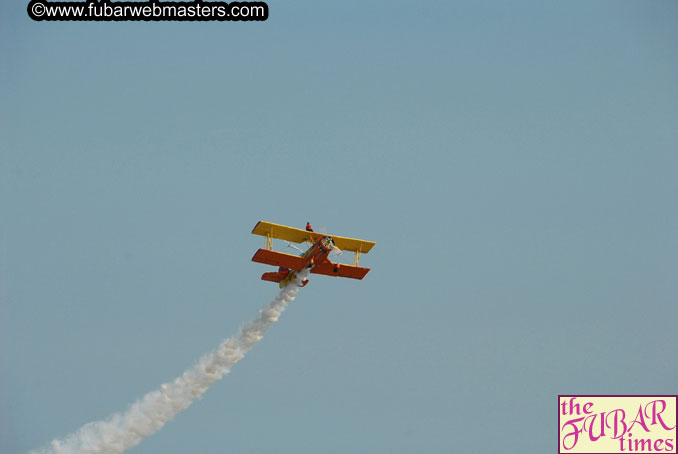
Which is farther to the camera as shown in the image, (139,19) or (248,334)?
(248,334)

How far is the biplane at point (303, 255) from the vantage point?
94250 millimetres

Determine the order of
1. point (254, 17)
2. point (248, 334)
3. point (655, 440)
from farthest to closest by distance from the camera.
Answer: point (248, 334) → point (254, 17) → point (655, 440)

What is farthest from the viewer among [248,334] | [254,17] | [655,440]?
[248,334]

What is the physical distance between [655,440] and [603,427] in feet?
10.0

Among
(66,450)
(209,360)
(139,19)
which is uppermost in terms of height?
(139,19)

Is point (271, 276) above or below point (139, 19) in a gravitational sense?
below

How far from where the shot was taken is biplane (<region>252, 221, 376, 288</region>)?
309 feet

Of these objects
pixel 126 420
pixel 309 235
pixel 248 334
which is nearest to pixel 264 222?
pixel 309 235

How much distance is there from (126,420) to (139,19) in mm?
27669

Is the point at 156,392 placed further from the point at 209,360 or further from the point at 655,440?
the point at 655,440

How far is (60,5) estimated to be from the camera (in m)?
96.2

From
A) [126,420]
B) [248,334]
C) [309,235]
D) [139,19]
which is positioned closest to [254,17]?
[139,19]

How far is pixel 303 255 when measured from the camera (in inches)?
3755

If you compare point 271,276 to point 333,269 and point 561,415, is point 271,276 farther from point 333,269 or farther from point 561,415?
point 561,415
